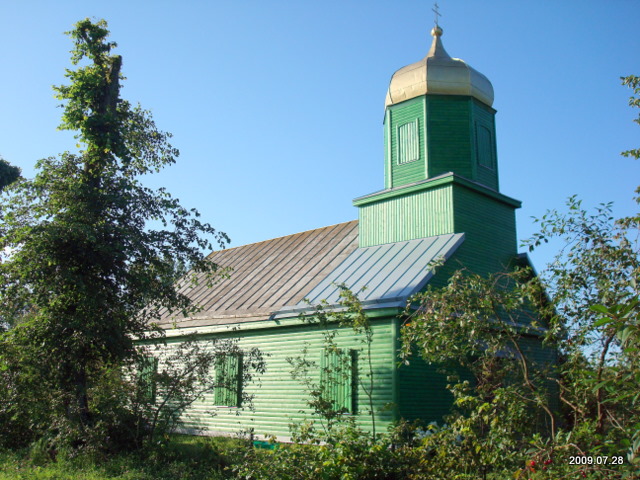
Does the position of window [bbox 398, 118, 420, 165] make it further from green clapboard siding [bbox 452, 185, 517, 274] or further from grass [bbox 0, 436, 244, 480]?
grass [bbox 0, 436, 244, 480]

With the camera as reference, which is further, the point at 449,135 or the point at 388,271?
the point at 449,135

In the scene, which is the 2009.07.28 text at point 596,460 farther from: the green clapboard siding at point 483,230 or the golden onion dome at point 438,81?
the golden onion dome at point 438,81

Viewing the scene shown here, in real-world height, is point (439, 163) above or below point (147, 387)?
above

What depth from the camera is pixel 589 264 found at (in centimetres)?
787

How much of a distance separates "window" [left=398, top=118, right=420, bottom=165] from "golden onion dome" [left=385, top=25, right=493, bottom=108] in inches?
36.9

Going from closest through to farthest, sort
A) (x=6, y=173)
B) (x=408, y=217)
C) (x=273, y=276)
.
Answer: (x=408, y=217) → (x=273, y=276) → (x=6, y=173)

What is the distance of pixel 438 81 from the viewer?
17.8 m

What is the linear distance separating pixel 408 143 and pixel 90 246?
381 inches

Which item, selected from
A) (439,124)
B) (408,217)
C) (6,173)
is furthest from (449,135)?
(6,173)

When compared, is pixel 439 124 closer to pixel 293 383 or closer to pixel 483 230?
pixel 483 230

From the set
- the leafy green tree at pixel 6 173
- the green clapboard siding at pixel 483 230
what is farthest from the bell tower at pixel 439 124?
the leafy green tree at pixel 6 173

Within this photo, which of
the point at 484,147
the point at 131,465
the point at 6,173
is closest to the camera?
the point at 131,465

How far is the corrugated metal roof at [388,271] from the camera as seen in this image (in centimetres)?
1375

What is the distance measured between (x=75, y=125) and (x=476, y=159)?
1105cm
